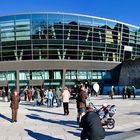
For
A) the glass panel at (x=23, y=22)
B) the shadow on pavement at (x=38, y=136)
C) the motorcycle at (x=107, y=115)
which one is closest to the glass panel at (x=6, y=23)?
the glass panel at (x=23, y=22)

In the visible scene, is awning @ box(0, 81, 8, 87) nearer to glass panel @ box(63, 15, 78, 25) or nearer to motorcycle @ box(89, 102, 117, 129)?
glass panel @ box(63, 15, 78, 25)

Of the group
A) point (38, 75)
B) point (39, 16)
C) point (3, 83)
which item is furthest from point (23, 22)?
point (3, 83)

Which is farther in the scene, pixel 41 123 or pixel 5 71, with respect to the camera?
pixel 5 71

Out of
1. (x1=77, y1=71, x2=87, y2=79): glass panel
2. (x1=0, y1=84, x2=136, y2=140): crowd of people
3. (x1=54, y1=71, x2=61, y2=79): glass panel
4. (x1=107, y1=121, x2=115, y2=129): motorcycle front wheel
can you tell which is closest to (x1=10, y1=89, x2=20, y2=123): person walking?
(x1=0, y1=84, x2=136, y2=140): crowd of people

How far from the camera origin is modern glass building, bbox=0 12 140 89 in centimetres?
6988

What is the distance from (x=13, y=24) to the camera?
2766 inches

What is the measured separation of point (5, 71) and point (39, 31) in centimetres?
893

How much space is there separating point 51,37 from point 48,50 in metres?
2.29

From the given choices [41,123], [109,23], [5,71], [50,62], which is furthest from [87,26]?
[41,123]

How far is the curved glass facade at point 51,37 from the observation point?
2761 inches

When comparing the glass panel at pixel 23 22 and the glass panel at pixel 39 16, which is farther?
the glass panel at pixel 23 22

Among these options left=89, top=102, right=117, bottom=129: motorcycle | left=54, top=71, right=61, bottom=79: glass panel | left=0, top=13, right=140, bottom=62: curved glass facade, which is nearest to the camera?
left=89, top=102, right=117, bottom=129: motorcycle

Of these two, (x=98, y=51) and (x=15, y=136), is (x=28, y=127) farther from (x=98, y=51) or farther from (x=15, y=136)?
(x=98, y=51)

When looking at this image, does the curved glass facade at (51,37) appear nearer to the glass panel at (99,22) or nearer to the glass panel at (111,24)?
the glass panel at (99,22)
